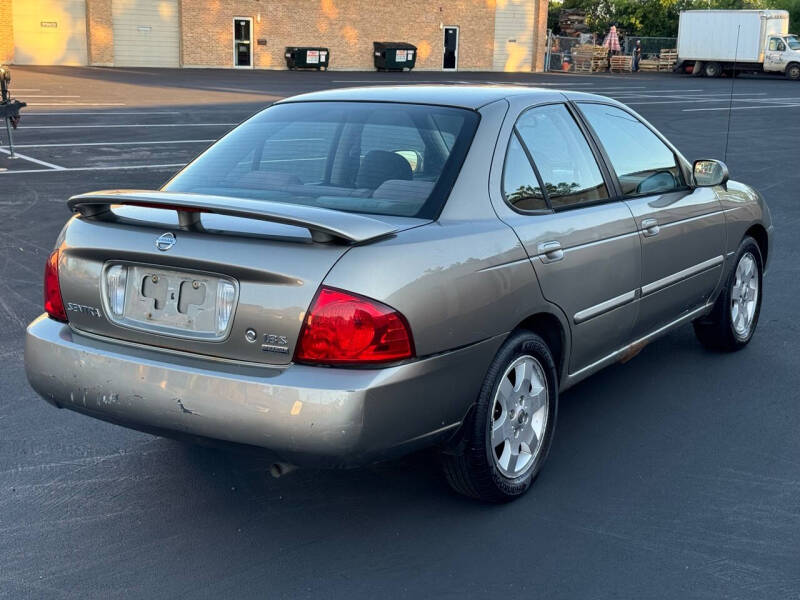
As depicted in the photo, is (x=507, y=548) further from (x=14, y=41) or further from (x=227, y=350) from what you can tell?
(x=14, y=41)

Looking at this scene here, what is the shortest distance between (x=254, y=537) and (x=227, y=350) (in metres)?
0.78

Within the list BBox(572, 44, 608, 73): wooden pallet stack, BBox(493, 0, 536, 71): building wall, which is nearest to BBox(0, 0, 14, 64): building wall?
BBox(493, 0, 536, 71): building wall

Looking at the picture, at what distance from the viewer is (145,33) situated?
44.4 metres

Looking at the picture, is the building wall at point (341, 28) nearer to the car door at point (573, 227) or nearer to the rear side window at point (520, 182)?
the car door at point (573, 227)

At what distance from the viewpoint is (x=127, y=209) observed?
12.8 feet

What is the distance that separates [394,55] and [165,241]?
1841 inches

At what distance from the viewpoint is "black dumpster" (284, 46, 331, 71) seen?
46.5 metres

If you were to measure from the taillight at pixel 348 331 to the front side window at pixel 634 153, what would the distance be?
203 centimetres

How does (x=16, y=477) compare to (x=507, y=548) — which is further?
(x=16, y=477)

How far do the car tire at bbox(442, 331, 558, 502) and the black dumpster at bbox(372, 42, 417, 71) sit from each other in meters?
45.9

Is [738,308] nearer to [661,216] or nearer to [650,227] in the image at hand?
[661,216]

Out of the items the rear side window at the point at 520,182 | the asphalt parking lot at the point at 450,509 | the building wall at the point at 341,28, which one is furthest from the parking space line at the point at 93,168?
the building wall at the point at 341,28

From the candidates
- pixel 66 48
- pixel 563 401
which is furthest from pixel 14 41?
pixel 563 401

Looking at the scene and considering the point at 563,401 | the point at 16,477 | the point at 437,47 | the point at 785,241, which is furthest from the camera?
the point at 437,47
